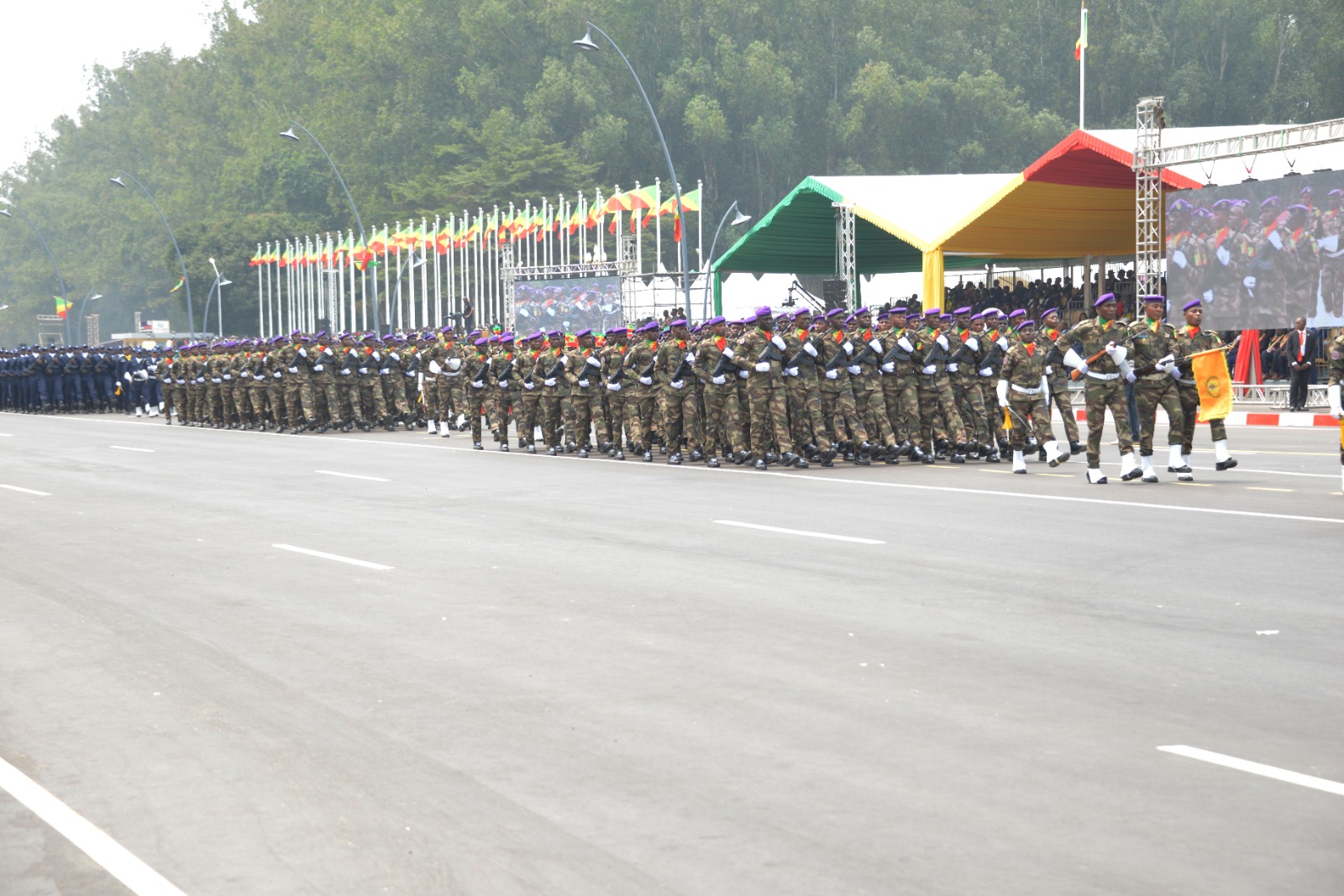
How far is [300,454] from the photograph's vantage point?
985 inches

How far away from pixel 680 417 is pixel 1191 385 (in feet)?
24.5

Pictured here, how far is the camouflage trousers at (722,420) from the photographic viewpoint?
67.5 feet

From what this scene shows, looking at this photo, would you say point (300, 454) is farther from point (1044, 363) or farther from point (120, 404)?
point (120, 404)

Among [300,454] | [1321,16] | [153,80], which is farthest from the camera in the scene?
[153,80]

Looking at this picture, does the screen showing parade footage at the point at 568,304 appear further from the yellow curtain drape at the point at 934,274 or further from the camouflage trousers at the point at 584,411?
the camouflage trousers at the point at 584,411

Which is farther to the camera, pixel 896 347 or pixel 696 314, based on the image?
pixel 696 314

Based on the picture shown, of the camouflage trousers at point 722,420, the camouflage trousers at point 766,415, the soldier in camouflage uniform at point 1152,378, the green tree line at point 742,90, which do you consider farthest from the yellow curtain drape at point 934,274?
the green tree line at point 742,90

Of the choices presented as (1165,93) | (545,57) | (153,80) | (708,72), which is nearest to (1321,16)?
(1165,93)

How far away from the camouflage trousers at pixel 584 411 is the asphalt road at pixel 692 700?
9.03 m

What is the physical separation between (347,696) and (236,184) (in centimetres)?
11239

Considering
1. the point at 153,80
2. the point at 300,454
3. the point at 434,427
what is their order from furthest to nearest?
the point at 153,80 < the point at 434,427 < the point at 300,454

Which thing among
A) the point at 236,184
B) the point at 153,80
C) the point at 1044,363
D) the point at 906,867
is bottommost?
the point at 906,867

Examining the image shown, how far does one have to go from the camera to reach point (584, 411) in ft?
77.3

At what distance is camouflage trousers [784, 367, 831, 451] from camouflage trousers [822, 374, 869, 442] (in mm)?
150
